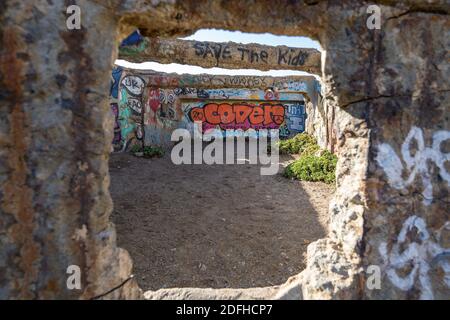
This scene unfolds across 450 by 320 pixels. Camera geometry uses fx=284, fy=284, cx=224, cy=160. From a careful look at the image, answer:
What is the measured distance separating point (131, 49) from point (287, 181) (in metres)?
4.99

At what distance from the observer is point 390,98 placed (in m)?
1.91

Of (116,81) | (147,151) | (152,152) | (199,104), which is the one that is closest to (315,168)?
(152,152)

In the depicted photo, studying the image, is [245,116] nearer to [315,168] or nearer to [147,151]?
[147,151]

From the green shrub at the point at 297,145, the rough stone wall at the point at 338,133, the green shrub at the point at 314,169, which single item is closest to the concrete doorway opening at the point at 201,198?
the green shrub at the point at 314,169

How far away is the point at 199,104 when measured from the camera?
13586 millimetres

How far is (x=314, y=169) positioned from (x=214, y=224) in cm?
410

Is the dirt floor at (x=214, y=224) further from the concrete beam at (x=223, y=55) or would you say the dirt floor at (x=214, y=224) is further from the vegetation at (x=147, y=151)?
the concrete beam at (x=223, y=55)

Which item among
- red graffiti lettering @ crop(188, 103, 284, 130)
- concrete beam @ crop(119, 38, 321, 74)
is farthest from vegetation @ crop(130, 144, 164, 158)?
red graffiti lettering @ crop(188, 103, 284, 130)

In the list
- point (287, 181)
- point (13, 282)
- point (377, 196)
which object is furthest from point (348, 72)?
point (287, 181)

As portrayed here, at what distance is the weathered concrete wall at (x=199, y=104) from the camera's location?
9741mm

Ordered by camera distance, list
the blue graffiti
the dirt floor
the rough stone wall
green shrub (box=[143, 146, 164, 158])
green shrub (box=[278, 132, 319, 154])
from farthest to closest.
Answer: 1. green shrub (box=[278, 132, 319, 154])
2. green shrub (box=[143, 146, 164, 158])
3. the blue graffiti
4. the dirt floor
5. the rough stone wall

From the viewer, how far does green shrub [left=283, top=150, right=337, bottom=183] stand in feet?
25.1

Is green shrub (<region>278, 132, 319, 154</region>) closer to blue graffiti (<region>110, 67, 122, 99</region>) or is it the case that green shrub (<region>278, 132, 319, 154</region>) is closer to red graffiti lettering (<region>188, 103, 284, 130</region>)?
red graffiti lettering (<region>188, 103, 284, 130</region>)

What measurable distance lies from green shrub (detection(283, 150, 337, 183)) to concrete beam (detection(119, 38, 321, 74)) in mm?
2557
